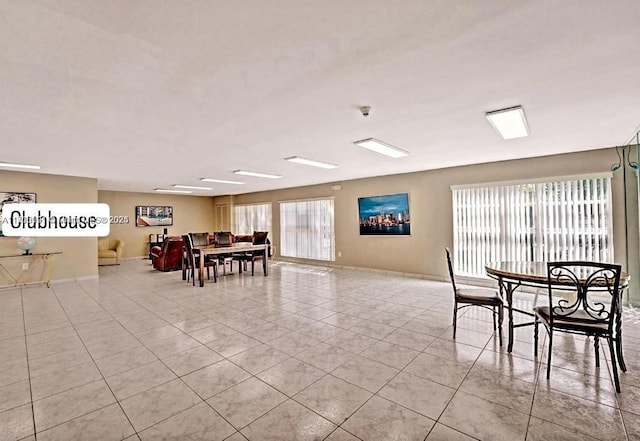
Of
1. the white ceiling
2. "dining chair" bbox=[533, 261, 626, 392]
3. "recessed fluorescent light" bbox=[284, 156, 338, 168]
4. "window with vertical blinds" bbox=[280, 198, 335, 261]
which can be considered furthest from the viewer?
"window with vertical blinds" bbox=[280, 198, 335, 261]

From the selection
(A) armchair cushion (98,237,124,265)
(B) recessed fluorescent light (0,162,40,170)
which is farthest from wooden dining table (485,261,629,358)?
(A) armchair cushion (98,237,124,265)

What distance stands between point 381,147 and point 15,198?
25.1ft

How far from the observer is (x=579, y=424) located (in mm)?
1917

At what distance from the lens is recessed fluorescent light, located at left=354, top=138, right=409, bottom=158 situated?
417 centimetres

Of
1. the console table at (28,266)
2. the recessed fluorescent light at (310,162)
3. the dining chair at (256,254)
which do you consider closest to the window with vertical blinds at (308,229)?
the dining chair at (256,254)

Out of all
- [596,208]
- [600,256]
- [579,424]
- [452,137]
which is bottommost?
[579,424]

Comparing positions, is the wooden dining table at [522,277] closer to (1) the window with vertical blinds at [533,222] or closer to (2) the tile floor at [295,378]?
(2) the tile floor at [295,378]

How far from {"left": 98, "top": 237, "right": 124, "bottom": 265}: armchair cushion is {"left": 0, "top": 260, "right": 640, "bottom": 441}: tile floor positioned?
17.3 feet

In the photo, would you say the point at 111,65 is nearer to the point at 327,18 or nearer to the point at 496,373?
the point at 327,18

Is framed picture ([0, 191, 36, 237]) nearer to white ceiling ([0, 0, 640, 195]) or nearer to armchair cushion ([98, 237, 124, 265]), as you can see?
white ceiling ([0, 0, 640, 195])

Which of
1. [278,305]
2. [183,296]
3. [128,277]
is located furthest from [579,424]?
[128,277]

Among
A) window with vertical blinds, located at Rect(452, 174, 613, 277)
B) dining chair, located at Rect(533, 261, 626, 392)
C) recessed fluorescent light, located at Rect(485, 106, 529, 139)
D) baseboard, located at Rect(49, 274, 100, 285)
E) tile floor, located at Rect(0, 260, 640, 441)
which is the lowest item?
tile floor, located at Rect(0, 260, 640, 441)

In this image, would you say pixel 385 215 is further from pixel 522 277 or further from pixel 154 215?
pixel 154 215

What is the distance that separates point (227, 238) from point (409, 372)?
20.3ft
